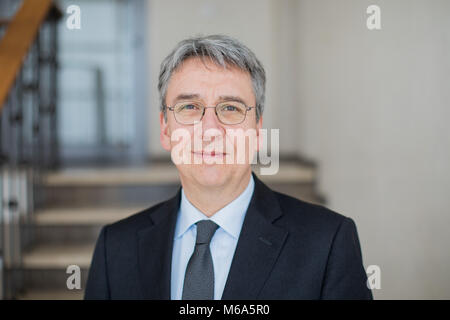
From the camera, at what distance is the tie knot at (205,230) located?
84cm

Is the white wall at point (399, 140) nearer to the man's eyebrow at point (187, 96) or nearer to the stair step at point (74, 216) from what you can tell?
the man's eyebrow at point (187, 96)

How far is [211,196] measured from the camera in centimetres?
86

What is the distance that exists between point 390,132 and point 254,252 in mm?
493

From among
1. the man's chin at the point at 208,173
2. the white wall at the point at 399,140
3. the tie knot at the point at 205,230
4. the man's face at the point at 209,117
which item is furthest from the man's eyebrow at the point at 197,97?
the white wall at the point at 399,140

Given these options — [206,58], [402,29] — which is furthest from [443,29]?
[206,58]

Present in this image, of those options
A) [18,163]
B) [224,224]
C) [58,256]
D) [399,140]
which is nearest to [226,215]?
[224,224]

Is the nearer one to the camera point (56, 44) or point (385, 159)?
point (385, 159)

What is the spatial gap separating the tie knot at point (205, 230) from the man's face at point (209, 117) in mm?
72

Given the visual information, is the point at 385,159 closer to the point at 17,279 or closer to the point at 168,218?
the point at 168,218

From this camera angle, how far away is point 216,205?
861 millimetres

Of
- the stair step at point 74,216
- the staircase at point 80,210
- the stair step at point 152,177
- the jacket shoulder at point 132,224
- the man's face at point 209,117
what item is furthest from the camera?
the stair step at point 74,216

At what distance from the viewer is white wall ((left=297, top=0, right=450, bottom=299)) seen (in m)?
0.99

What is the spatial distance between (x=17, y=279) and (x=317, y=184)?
3.92 ft
